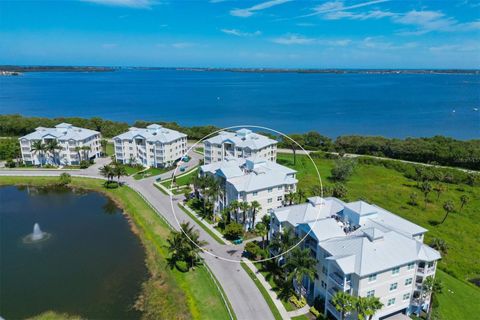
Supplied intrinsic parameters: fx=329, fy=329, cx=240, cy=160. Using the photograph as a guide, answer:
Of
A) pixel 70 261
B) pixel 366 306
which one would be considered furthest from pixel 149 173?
pixel 366 306

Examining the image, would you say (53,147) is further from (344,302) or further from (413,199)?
(413,199)

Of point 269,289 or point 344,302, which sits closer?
point 344,302

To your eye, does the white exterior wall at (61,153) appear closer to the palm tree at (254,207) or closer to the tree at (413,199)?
the palm tree at (254,207)

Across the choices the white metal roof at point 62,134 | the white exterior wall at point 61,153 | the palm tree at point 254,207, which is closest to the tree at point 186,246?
the palm tree at point 254,207

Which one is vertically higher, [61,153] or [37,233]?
[61,153]

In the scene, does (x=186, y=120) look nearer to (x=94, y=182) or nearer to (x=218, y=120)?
(x=218, y=120)

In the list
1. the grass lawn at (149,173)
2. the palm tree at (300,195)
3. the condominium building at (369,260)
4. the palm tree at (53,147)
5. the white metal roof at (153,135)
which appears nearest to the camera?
the condominium building at (369,260)

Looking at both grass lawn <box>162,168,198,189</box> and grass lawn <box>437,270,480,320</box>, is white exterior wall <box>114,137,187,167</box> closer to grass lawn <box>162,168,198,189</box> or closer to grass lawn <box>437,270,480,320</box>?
grass lawn <box>162,168,198,189</box>
